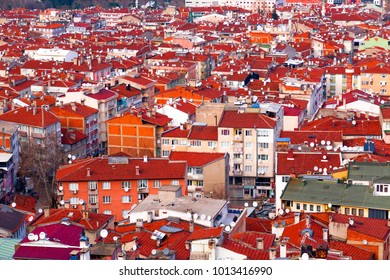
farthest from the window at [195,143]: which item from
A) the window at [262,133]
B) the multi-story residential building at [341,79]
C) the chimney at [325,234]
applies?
the multi-story residential building at [341,79]

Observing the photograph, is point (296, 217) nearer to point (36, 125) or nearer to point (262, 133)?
point (262, 133)

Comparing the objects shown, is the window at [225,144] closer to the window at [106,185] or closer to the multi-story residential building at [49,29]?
the window at [106,185]

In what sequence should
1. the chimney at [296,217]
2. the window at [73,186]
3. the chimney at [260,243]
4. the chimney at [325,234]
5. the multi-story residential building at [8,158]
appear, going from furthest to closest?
the multi-story residential building at [8,158] → the window at [73,186] → the chimney at [296,217] → the chimney at [325,234] → the chimney at [260,243]

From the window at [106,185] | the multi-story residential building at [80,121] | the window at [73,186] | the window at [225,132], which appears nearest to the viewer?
the window at [106,185]

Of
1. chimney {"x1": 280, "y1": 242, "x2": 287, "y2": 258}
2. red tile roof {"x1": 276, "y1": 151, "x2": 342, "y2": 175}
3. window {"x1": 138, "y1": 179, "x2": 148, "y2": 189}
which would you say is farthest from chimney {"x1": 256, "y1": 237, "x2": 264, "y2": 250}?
window {"x1": 138, "y1": 179, "x2": 148, "y2": 189}

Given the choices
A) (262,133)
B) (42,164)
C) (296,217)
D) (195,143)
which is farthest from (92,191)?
(296,217)

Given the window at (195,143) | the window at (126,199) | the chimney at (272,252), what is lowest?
the window at (126,199)

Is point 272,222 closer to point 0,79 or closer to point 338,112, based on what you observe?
point 338,112

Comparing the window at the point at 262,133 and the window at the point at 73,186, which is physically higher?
the window at the point at 262,133

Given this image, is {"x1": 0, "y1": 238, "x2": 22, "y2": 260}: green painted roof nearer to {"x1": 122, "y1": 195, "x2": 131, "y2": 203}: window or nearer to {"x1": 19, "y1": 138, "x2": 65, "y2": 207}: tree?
{"x1": 122, "y1": 195, "x2": 131, "y2": 203}: window
